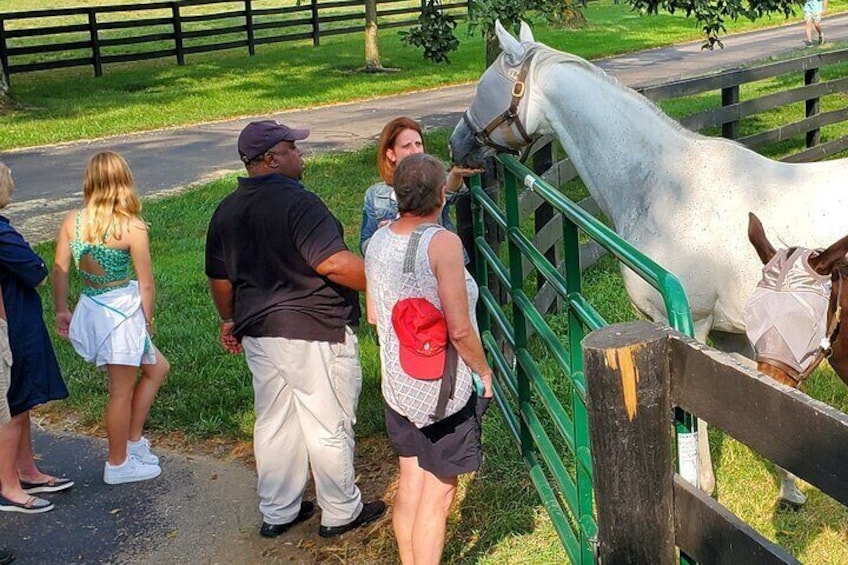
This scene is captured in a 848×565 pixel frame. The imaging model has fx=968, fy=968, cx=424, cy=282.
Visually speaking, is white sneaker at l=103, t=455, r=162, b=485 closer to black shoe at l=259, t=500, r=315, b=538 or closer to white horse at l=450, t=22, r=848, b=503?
black shoe at l=259, t=500, r=315, b=538

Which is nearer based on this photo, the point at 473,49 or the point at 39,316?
the point at 39,316

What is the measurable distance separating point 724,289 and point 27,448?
346cm

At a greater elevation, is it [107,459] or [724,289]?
[724,289]

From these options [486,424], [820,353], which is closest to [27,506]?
[486,424]

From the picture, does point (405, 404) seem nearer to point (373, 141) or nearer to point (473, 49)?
point (373, 141)

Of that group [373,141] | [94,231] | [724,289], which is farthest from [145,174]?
[724,289]

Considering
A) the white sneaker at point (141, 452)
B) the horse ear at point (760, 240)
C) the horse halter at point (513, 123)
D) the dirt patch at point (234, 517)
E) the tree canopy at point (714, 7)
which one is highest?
the tree canopy at point (714, 7)

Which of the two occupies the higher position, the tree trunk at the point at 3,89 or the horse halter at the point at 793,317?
the horse halter at the point at 793,317

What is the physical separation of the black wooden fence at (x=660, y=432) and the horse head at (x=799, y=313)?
0.80 m

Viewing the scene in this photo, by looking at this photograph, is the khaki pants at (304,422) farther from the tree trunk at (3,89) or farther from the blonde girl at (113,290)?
the tree trunk at (3,89)

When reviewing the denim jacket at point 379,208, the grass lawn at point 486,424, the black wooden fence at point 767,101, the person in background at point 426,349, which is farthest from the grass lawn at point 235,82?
the person in background at point 426,349

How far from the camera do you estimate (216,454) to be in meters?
5.32

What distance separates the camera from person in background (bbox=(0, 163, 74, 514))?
4.48m

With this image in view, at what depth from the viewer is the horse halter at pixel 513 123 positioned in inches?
194
